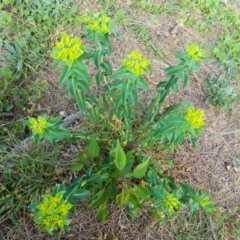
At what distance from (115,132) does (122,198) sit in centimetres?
50

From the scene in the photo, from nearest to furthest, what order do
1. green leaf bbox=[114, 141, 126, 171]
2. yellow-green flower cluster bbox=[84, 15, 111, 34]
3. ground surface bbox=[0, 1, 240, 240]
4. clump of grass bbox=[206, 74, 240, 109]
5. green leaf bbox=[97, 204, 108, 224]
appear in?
yellow-green flower cluster bbox=[84, 15, 111, 34] → green leaf bbox=[114, 141, 126, 171] → green leaf bbox=[97, 204, 108, 224] → ground surface bbox=[0, 1, 240, 240] → clump of grass bbox=[206, 74, 240, 109]

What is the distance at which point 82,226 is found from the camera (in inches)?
Answer: 83.9

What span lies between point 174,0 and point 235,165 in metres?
1.61

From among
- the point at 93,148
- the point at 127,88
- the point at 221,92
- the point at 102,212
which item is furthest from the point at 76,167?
the point at 221,92

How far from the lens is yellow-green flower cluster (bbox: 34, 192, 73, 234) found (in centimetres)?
156

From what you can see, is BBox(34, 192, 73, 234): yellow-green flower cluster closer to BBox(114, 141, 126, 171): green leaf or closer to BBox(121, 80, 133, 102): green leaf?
BBox(114, 141, 126, 171): green leaf

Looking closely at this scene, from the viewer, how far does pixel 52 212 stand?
1.56 metres

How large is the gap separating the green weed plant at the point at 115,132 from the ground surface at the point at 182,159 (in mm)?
131

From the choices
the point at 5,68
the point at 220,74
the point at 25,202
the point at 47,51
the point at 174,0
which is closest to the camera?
the point at 25,202

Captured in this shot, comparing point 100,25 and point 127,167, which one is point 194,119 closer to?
point 127,167

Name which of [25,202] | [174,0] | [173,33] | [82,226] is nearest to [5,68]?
[25,202]

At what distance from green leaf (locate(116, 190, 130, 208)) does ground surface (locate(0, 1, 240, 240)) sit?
226 mm

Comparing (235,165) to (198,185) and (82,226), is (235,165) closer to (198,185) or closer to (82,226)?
(198,185)

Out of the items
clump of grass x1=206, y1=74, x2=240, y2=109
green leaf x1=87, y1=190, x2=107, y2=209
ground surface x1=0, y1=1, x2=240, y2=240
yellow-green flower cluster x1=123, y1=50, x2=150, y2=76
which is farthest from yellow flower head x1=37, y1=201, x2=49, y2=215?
clump of grass x1=206, y1=74, x2=240, y2=109
